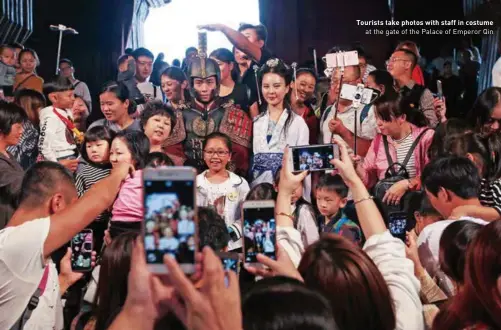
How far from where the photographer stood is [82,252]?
369cm

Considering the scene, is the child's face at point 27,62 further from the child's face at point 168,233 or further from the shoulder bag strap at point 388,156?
the child's face at point 168,233

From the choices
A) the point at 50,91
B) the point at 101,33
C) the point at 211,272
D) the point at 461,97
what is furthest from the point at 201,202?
the point at 101,33

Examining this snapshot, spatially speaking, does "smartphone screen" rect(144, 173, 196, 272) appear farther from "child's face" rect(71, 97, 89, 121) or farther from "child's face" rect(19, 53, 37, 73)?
"child's face" rect(19, 53, 37, 73)

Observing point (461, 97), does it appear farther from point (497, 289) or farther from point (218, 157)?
point (497, 289)

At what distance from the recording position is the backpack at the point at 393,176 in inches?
199

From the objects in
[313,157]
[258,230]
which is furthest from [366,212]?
[313,157]

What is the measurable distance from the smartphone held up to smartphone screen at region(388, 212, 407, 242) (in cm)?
314

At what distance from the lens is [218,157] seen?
17.3ft

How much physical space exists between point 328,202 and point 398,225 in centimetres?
48

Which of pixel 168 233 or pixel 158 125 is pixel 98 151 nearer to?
pixel 158 125

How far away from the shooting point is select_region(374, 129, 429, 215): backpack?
16.6ft

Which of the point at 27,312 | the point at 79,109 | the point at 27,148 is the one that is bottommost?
the point at 27,312

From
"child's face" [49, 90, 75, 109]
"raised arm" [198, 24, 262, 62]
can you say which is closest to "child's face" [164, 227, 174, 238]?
"child's face" [49, 90, 75, 109]

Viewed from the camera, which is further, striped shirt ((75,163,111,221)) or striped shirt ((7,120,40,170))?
striped shirt ((7,120,40,170))
